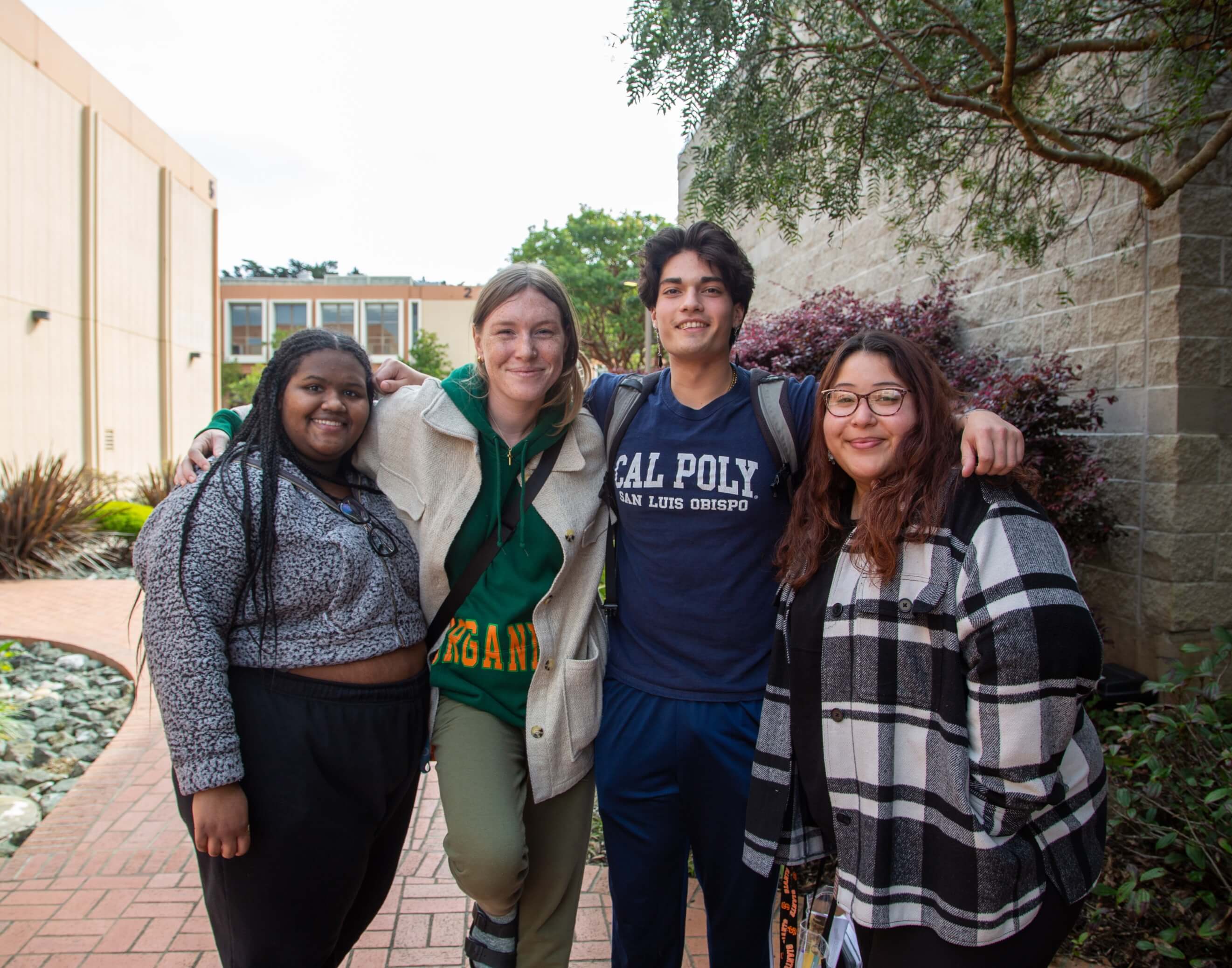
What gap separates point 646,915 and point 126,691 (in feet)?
16.6

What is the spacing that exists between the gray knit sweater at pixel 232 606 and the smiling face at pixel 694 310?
40.1 inches

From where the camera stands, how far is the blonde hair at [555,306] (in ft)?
8.14

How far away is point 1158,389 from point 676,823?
3240 millimetres

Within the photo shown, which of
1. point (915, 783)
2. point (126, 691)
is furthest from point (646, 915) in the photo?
point (126, 691)

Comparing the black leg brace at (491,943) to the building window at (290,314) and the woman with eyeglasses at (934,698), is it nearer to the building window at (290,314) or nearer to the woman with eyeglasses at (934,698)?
the woman with eyeglasses at (934,698)

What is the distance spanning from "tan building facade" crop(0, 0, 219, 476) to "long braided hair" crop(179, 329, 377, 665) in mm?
12853

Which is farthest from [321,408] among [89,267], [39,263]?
[89,267]

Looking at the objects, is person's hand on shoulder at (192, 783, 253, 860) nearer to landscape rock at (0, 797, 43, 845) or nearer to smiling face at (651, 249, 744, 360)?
smiling face at (651, 249, 744, 360)

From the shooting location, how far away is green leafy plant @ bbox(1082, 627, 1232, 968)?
8.62 ft

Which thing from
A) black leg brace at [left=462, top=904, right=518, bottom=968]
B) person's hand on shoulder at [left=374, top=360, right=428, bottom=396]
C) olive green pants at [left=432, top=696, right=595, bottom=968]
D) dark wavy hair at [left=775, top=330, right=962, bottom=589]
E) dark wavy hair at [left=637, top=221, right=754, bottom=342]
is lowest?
black leg brace at [left=462, top=904, right=518, bottom=968]

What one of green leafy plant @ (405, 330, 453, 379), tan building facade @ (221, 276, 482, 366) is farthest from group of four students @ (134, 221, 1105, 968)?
tan building facade @ (221, 276, 482, 366)

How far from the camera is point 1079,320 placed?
4.50 meters

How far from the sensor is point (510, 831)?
7.11 feet

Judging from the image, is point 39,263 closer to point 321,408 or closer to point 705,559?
point 321,408
